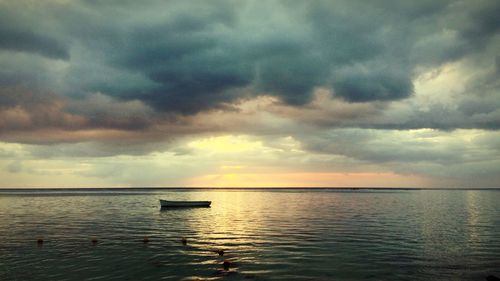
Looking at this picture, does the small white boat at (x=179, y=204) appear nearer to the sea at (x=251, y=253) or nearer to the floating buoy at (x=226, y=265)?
the sea at (x=251, y=253)

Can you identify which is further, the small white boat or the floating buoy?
the small white boat

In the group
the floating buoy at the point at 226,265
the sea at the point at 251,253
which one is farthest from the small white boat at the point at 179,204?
the floating buoy at the point at 226,265

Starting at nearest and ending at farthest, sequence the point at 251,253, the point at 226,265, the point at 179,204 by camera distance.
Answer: the point at 226,265
the point at 251,253
the point at 179,204

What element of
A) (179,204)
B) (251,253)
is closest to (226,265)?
(251,253)

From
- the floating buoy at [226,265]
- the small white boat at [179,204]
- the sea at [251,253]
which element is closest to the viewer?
the sea at [251,253]

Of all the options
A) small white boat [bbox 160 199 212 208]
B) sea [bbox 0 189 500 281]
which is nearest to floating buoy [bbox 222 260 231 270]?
sea [bbox 0 189 500 281]

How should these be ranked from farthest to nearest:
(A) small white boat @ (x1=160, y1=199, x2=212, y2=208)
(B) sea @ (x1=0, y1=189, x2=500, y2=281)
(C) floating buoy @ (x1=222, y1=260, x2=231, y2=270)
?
1. (A) small white boat @ (x1=160, y1=199, x2=212, y2=208)
2. (C) floating buoy @ (x1=222, y1=260, x2=231, y2=270)
3. (B) sea @ (x1=0, y1=189, x2=500, y2=281)

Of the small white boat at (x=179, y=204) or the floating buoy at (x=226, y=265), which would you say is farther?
the small white boat at (x=179, y=204)

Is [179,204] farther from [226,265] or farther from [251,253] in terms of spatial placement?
[226,265]

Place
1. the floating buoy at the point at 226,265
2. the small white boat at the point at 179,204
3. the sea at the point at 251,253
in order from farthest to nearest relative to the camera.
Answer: the small white boat at the point at 179,204 < the floating buoy at the point at 226,265 < the sea at the point at 251,253

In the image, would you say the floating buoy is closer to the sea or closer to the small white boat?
the sea

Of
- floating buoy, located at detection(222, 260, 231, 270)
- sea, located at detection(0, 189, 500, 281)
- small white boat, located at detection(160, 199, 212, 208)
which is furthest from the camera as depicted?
small white boat, located at detection(160, 199, 212, 208)

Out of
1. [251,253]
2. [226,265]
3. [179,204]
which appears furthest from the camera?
[179,204]

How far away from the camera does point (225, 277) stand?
1150 inches
